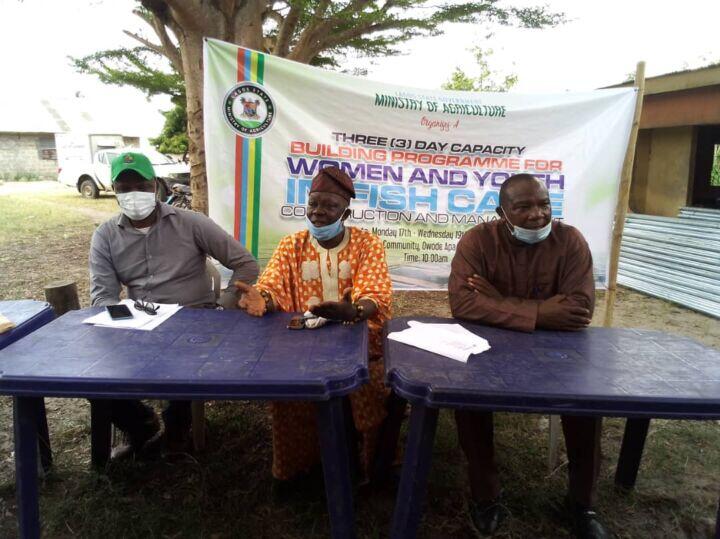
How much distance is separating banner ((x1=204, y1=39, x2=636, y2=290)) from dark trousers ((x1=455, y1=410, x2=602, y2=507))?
157 cm

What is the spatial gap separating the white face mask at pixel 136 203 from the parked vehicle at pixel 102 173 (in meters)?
11.2

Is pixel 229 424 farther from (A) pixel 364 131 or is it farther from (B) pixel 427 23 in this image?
(B) pixel 427 23

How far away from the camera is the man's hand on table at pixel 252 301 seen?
2205mm

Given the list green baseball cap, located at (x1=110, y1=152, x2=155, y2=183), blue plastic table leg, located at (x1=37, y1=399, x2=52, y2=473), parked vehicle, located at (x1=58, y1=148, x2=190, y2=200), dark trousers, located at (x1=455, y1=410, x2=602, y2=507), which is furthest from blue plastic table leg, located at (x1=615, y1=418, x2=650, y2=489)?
parked vehicle, located at (x1=58, y1=148, x2=190, y2=200)

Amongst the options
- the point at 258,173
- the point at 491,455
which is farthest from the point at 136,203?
the point at 491,455

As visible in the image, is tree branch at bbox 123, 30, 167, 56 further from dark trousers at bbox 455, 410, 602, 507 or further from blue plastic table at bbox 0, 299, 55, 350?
dark trousers at bbox 455, 410, 602, 507

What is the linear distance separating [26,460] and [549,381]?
1.80m

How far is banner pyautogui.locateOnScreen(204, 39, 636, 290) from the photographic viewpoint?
314cm

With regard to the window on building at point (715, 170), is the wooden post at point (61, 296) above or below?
below

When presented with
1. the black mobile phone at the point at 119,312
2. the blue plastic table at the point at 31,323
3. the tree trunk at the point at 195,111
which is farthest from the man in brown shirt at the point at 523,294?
the tree trunk at the point at 195,111

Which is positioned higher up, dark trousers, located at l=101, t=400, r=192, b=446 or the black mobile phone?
the black mobile phone

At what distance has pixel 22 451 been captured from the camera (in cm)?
168

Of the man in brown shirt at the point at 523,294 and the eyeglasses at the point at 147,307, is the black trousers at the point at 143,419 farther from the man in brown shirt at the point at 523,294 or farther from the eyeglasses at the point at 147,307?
the man in brown shirt at the point at 523,294

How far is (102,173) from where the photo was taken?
1499 cm
